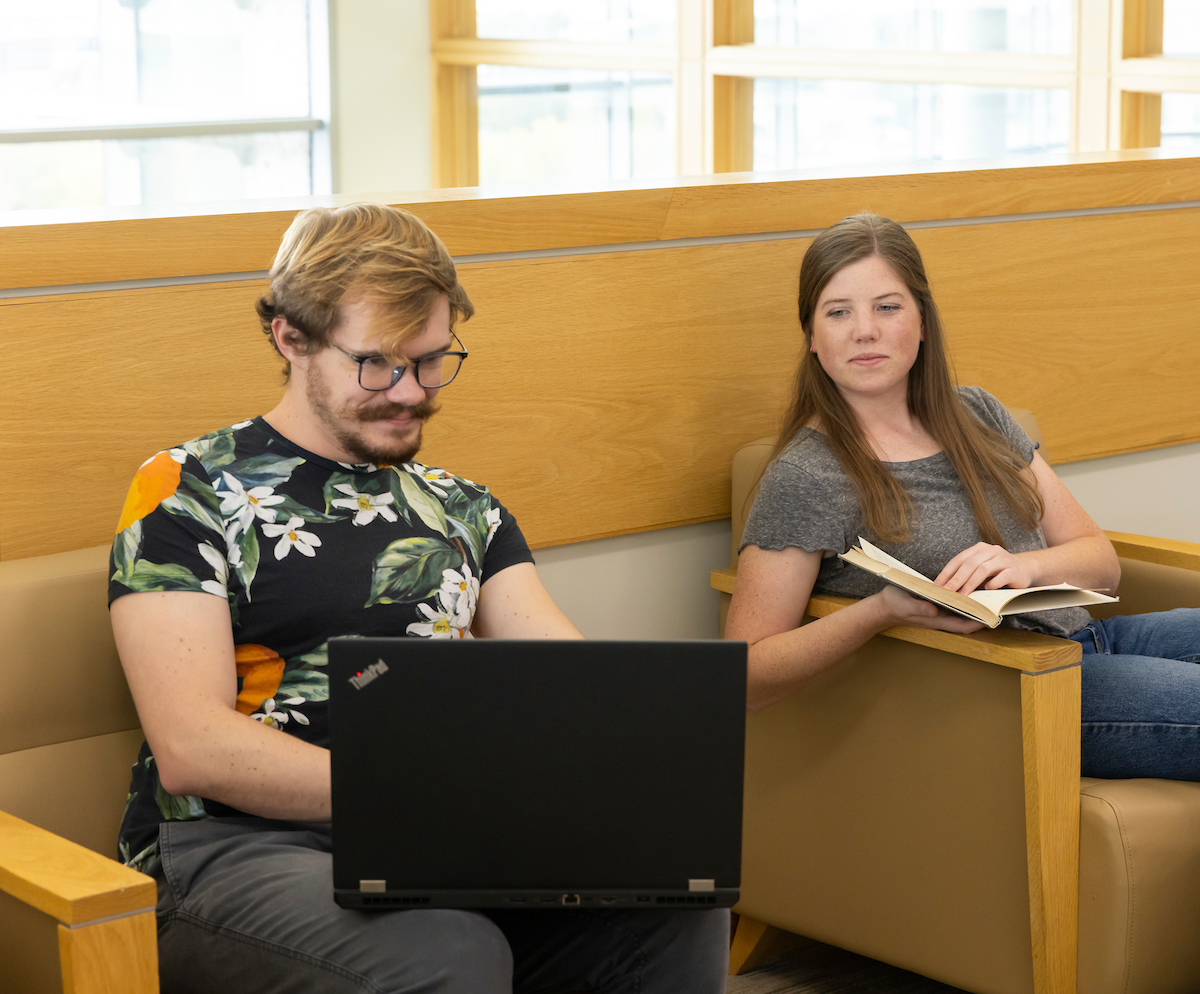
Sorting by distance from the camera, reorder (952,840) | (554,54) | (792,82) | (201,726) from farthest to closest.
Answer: (554,54) < (792,82) < (952,840) < (201,726)

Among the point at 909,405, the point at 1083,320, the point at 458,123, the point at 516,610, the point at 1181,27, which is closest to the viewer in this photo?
the point at 516,610

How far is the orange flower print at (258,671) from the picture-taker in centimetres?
160

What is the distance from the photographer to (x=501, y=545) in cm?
186

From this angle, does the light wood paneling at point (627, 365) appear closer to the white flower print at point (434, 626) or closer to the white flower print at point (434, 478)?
the white flower print at point (434, 478)

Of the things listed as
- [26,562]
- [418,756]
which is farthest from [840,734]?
[26,562]

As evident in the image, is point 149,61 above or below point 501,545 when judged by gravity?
above

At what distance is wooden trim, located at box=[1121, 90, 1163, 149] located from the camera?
470 centimetres

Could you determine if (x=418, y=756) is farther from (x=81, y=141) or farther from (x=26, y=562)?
(x=81, y=141)

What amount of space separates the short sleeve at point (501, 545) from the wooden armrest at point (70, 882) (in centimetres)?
64

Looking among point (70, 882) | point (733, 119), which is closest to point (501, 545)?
point (70, 882)

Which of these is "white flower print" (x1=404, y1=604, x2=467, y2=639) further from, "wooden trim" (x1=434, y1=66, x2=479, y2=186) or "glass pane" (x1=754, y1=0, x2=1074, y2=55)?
"wooden trim" (x1=434, y1=66, x2=479, y2=186)

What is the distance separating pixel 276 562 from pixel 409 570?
0.54ft

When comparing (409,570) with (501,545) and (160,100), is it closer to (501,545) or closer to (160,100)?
(501,545)

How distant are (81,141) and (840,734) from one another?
19.8 feet
